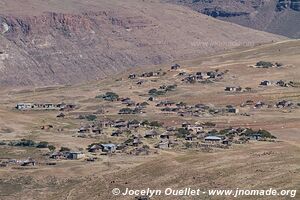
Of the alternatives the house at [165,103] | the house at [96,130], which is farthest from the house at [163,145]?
the house at [165,103]

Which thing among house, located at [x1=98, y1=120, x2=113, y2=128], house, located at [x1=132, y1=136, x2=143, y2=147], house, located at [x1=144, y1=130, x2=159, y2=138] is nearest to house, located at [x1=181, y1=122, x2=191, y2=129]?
house, located at [x1=144, y1=130, x2=159, y2=138]

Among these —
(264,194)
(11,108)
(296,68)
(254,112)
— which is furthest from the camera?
(296,68)

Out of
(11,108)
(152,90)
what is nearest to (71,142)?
(11,108)

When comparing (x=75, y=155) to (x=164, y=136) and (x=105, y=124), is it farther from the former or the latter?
(x=105, y=124)

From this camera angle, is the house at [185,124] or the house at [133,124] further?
the house at [133,124]

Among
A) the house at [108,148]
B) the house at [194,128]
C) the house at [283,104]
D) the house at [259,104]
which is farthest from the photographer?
the house at [259,104]

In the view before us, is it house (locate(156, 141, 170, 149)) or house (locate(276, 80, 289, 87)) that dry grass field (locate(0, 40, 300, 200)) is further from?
house (locate(276, 80, 289, 87))

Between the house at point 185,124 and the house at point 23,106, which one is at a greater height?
the house at point 185,124

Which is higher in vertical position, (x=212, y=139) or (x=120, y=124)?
(x=212, y=139)

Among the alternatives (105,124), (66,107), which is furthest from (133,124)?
(66,107)

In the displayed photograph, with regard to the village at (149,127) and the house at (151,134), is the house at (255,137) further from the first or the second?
the house at (151,134)

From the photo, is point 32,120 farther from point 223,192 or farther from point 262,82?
point 223,192
